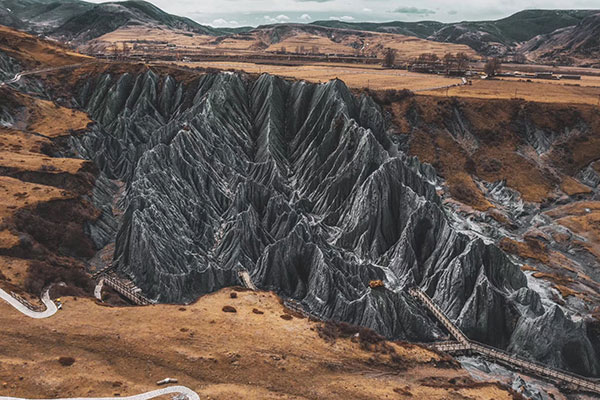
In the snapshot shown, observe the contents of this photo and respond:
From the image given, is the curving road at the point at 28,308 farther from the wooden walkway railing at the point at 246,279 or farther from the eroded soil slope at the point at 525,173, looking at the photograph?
the eroded soil slope at the point at 525,173

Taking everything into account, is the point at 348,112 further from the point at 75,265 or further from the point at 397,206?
the point at 75,265

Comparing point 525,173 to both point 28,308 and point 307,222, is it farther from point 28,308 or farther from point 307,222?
point 28,308

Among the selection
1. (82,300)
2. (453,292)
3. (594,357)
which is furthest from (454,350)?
(82,300)

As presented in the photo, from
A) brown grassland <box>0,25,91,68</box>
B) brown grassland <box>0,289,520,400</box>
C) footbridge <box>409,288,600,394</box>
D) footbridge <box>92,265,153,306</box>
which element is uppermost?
brown grassland <box>0,25,91,68</box>

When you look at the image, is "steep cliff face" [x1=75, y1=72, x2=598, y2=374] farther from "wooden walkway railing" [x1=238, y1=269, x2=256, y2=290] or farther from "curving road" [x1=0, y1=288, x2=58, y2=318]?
"curving road" [x1=0, y1=288, x2=58, y2=318]

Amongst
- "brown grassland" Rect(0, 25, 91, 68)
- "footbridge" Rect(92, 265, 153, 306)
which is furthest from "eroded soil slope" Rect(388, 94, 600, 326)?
"brown grassland" Rect(0, 25, 91, 68)
